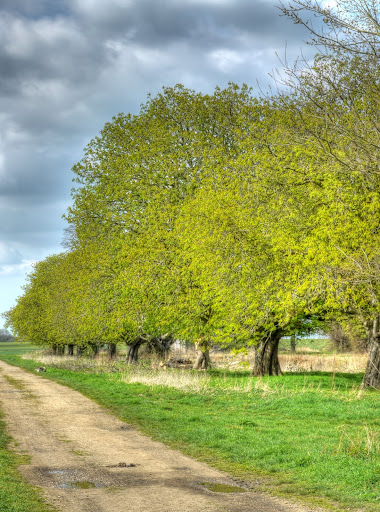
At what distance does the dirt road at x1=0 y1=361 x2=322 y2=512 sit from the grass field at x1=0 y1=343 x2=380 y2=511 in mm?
678

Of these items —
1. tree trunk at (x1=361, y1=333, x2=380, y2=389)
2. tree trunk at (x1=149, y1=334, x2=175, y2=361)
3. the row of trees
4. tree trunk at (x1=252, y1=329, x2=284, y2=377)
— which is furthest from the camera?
tree trunk at (x1=149, y1=334, x2=175, y2=361)

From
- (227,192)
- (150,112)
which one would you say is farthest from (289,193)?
(150,112)

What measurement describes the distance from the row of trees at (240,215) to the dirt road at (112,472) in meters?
7.29

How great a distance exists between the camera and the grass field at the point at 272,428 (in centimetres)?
941

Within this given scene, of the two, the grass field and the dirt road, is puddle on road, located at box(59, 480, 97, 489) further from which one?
the grass field

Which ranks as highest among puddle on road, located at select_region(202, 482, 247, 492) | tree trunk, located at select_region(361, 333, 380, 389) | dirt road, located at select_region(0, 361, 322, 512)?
tree trunk, located at select_region(361, 333, 380, 389)

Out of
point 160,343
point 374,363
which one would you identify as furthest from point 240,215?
point 160,343

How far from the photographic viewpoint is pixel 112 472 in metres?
10.1

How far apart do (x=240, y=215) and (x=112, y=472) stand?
1502 centimetres

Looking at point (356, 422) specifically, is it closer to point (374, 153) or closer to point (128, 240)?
point (374, 153)

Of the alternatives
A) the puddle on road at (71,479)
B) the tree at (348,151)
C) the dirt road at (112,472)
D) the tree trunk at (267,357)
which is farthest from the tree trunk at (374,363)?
the puddle on road at (71,479)

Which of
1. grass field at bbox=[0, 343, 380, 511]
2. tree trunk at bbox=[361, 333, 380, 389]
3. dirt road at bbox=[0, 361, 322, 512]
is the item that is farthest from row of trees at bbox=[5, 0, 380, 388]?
dirt road at bbox=[0, 361, 322, 512]

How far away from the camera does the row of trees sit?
16.8 metres

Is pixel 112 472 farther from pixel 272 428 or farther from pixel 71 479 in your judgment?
pixel 272 428
